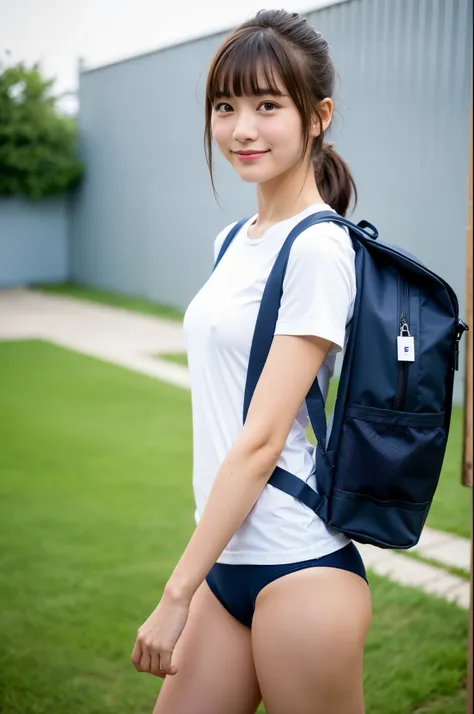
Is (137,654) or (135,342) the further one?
(135,342)

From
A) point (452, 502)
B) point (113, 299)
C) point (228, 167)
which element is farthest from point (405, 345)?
point (113, 299)

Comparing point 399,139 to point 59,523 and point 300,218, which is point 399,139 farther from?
point 300,218

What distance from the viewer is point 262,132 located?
1.30 meters

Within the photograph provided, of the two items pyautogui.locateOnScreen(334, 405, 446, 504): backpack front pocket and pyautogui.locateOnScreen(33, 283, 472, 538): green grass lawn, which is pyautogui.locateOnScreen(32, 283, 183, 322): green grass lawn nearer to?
pyautogui.locateOnScreen(33, 283, 472, 538): green grass lawn

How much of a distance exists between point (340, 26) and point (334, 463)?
6.23 meters

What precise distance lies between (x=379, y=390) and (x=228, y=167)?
838 cm

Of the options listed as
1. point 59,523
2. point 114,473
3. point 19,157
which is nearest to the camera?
point 59,523

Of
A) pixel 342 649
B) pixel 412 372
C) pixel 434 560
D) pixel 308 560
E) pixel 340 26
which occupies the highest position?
pixel 340 26

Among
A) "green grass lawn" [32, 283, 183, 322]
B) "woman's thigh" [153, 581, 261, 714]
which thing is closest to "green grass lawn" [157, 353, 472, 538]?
"woman's thigh" [153, 581, 261, 714]

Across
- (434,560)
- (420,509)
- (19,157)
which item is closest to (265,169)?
(420,509)

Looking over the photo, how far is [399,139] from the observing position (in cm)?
655

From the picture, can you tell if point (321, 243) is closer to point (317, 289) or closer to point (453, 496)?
point (317, 289)

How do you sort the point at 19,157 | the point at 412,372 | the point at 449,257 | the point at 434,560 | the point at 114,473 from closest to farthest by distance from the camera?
the point at 412,372
the point at 434,560
the point at 114,473
the point at 449,257
the point at 19,157

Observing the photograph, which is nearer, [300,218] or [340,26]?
[300,218]
